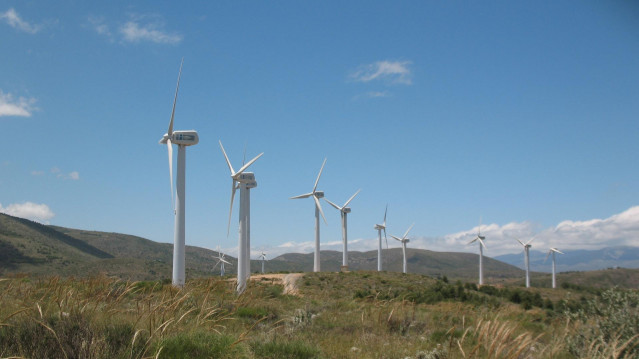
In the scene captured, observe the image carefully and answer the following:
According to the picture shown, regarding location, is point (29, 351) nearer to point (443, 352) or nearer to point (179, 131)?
point (443, 352)

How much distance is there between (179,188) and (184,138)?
4.62m

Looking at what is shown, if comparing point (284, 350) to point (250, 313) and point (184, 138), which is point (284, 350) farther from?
point (184, 138)

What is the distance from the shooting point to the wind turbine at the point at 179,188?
35.6 metres

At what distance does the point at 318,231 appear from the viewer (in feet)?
273

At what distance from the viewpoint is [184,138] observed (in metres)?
39.5

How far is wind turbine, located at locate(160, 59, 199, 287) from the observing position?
1400 inches

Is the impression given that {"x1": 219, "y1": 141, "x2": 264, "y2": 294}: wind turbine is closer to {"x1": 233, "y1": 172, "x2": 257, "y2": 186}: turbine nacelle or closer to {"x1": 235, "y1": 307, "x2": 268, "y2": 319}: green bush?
{"x1": 233, "y1": 172, "x2": 257, "y2": 186}: turbine nacelle

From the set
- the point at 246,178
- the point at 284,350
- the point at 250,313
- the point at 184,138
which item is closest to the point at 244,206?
the point at 246,178

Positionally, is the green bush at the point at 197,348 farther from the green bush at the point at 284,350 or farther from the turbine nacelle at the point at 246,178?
the turbine nacelle at the point at 246,178

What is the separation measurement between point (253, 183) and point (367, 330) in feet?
122

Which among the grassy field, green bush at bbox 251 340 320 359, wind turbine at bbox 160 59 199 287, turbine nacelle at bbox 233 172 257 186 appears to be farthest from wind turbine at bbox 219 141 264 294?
green bush at bbox 251 340 320 359

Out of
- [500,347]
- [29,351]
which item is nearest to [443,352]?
[500,347]

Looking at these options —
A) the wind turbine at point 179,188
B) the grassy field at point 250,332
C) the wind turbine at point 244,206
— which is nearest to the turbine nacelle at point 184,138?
the wind turbine at point 179,188

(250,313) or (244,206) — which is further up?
(244,206)
